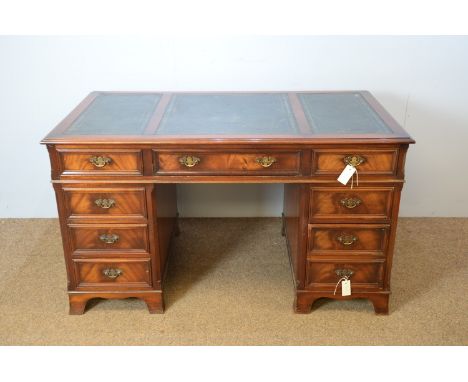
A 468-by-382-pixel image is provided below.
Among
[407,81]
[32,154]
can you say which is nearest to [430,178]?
[407,81]

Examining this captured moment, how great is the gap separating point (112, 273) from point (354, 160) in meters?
1.08

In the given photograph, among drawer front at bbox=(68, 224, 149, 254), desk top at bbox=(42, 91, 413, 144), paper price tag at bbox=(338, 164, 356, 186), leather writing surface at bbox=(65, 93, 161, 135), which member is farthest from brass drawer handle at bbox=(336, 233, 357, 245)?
leather writing surface at bbox=(65, 93, 161, 135)

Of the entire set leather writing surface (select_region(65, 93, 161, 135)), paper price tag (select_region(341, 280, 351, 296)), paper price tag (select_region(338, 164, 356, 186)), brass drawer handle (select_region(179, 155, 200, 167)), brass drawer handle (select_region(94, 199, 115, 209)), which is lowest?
paper price tag (select_region(341, 280, 351, 296))

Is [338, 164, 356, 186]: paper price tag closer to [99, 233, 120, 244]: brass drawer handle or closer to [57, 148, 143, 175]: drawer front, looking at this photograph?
[57, 148, 143, 175]: drawer front

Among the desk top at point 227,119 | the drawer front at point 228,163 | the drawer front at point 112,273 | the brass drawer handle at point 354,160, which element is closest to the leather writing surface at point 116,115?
the desk top at point 227,119

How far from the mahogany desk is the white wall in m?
0.37

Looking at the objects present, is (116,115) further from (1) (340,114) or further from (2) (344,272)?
(2) (344,272)

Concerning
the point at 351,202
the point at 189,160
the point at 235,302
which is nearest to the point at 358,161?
the point at 351,202

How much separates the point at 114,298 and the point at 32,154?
104cm

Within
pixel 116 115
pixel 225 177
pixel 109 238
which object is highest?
pixel 116 115

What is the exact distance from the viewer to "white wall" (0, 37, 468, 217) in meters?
2.70

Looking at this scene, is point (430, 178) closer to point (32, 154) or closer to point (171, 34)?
point (171, 34)

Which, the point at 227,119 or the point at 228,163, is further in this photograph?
the point at 227,119

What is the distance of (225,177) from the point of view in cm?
208
